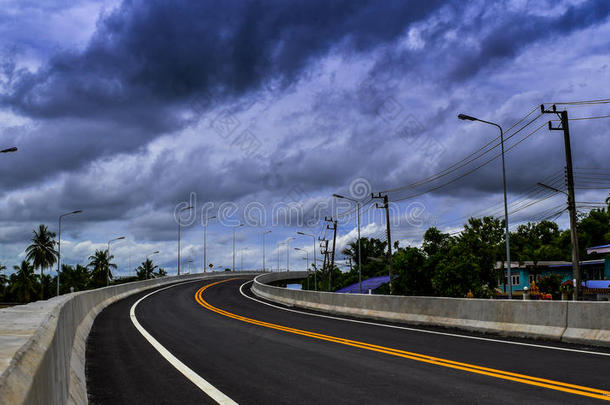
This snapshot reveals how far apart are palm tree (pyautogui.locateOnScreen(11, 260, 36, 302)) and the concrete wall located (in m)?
101

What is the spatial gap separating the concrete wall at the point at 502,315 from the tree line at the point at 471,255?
39.6 metres

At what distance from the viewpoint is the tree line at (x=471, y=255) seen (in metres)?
61.7

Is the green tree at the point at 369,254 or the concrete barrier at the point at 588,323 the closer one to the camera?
the concrete barrier at the point at 588,323

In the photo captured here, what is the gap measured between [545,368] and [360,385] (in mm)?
3412

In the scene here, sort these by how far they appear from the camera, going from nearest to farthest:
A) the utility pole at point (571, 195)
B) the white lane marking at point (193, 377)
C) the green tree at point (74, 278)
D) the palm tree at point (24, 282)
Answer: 1. the white lane marking at point (193, 377)
2. the utility pole at point (571, 195)
3. the palm tree at point (24, 282)
4. the green tree at point (74, 278)

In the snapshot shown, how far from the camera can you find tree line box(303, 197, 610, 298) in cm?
6172

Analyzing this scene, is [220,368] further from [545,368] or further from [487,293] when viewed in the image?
[487,293]

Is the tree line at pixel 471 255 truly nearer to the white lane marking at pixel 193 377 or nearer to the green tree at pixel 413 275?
the green tree at pixel 413 275

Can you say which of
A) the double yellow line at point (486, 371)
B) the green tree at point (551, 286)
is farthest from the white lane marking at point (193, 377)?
the green tree at point (551, 286)

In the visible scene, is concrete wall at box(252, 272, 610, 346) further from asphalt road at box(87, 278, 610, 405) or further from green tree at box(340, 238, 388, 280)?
green tree at box(340, 238, 388, 280)

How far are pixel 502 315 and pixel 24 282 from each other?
111463 millimetres

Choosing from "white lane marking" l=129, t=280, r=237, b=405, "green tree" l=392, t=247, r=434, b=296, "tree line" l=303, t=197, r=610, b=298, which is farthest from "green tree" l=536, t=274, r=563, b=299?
"white lane marking" l=129, t=280, r=237, b=405

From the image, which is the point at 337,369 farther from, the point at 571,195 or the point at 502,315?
the point at 571,195

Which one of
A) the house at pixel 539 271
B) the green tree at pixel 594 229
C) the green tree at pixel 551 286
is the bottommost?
the green tree at pixel 551 286
